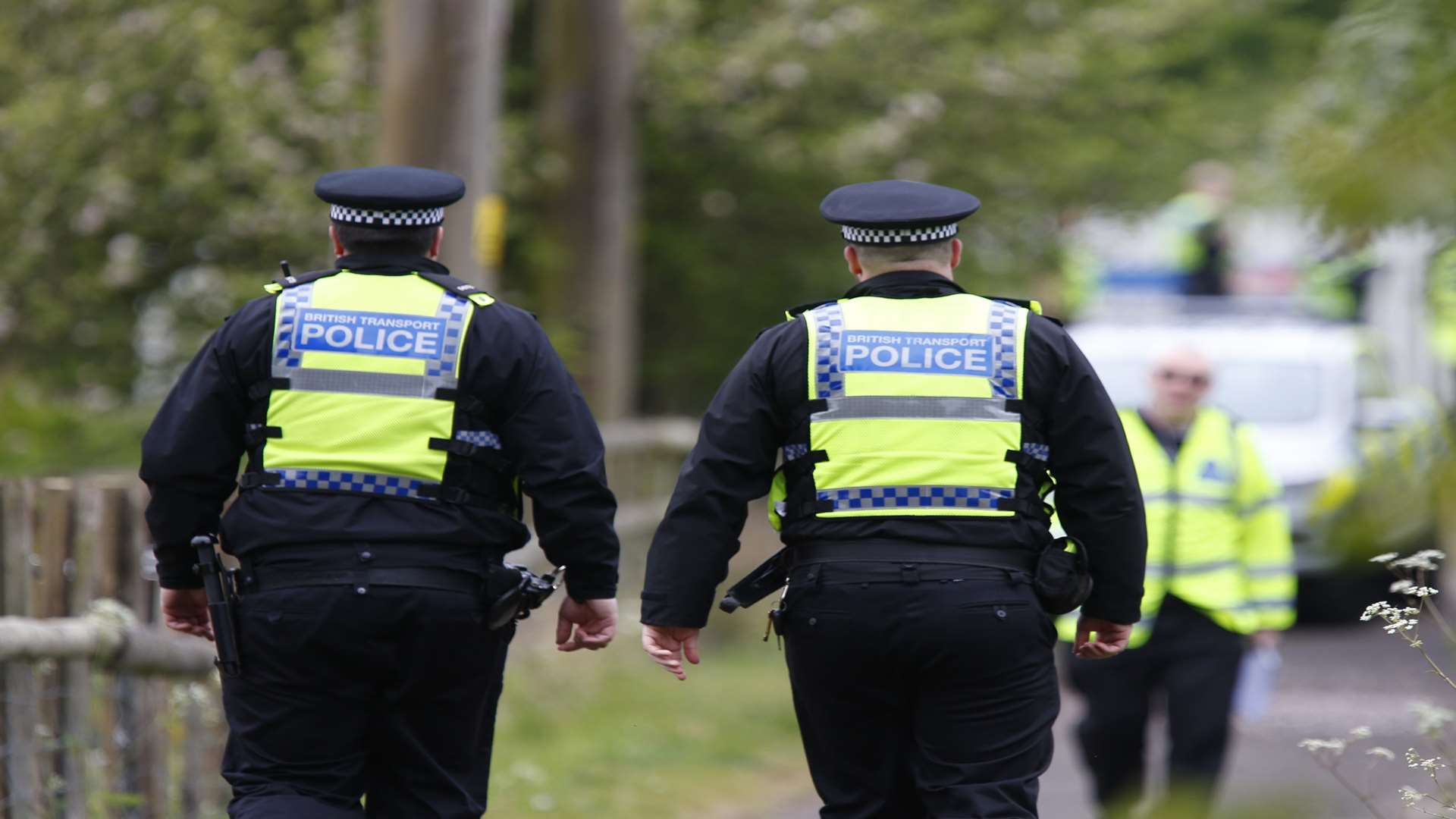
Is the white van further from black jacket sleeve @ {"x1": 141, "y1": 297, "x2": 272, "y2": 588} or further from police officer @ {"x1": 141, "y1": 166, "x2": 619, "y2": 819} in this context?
black jacket sleeve @ {"x1": 141, "y1": 297, "x2": 272, "y2": 588}

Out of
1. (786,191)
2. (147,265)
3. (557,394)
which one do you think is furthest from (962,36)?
(557,394)

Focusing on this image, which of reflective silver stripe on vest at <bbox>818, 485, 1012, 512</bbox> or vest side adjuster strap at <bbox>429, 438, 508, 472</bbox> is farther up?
reflective silver stripe on vest at <bbox>818, 485, 1012, 512</bbox>

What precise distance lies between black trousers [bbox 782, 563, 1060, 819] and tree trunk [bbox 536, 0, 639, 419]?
8.54m

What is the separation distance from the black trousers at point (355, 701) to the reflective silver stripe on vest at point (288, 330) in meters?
0.46

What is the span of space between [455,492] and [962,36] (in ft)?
33.0

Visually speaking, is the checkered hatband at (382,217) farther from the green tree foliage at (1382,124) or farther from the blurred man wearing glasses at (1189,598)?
the green tree foliage at (1382,124)

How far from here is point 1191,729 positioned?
6023 mm

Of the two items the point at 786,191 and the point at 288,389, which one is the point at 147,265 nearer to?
the point at 786,191

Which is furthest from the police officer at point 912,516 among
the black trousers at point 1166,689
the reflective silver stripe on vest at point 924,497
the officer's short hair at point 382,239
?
the black trousers at point 1166,689

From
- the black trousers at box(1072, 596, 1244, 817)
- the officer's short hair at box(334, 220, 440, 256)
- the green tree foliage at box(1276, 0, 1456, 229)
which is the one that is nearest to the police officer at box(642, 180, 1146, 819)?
the officer's short hair at box(334, 220, 440, 256)

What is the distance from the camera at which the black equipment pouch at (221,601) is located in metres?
3.95

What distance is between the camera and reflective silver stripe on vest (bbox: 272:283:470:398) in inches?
159

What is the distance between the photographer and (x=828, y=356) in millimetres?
3969

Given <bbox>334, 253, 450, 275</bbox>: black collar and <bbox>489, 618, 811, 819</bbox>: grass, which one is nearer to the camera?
<bbox>334, 253, 450, 275</bbox>: black collar
